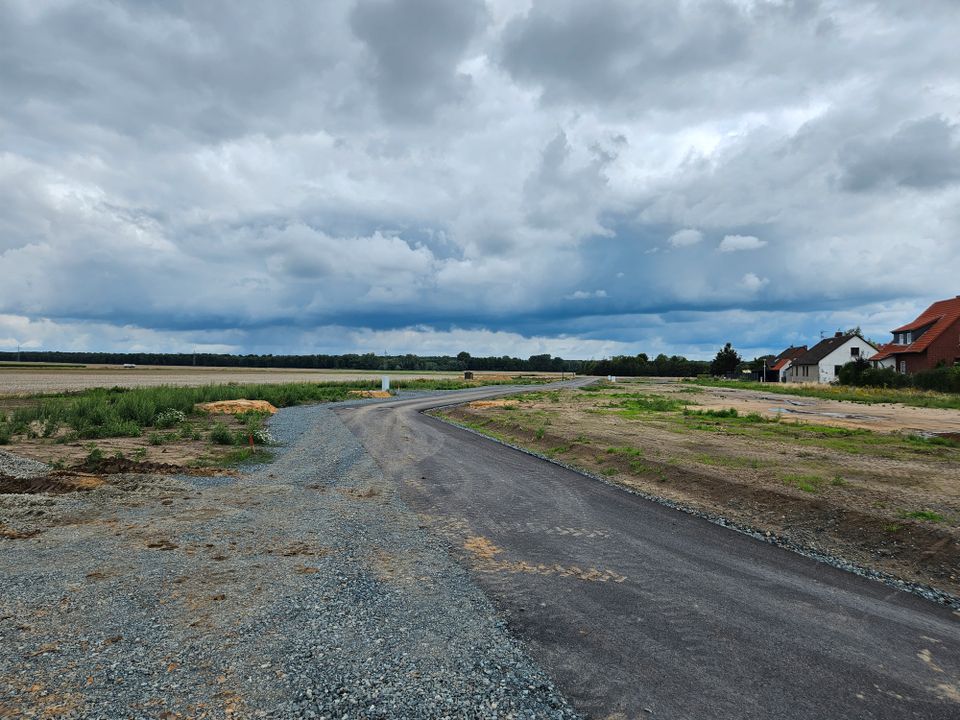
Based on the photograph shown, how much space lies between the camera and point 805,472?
1235 centimetres

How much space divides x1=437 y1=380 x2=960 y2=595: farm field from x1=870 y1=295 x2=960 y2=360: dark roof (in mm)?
35007

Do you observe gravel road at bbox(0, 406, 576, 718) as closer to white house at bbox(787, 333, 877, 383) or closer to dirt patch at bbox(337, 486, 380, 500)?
dirt patch at bbox(337, 486, 380, 500)

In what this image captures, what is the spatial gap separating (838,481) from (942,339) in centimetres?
5572

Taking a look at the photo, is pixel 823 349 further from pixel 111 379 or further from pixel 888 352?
pixel 111 379

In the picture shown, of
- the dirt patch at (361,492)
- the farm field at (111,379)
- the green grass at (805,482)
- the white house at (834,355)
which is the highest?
the white house at (834,355)

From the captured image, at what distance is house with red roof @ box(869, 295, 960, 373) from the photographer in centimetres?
5081

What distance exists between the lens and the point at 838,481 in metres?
11.2

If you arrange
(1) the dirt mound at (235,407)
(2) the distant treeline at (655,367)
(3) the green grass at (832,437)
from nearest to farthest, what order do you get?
1. (3) the green grass at (832,437)
2. (1) the dirt mound at (235,407)
3. (2) the distant treeline at (655,367)

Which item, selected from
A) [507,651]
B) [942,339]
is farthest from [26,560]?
[942,339]

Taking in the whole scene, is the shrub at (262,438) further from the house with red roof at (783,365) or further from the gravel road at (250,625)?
the house with red roof at (783,365)

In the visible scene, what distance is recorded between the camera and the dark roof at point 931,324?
51963 millimetres

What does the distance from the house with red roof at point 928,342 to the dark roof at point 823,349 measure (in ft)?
38.4

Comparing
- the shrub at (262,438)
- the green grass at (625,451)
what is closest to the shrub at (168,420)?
the shrub at (262,438)

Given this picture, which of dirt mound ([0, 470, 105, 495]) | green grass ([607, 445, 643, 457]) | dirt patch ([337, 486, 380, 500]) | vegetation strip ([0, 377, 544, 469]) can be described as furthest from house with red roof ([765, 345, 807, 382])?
dirt mound ([0, 470, 105, 495])
